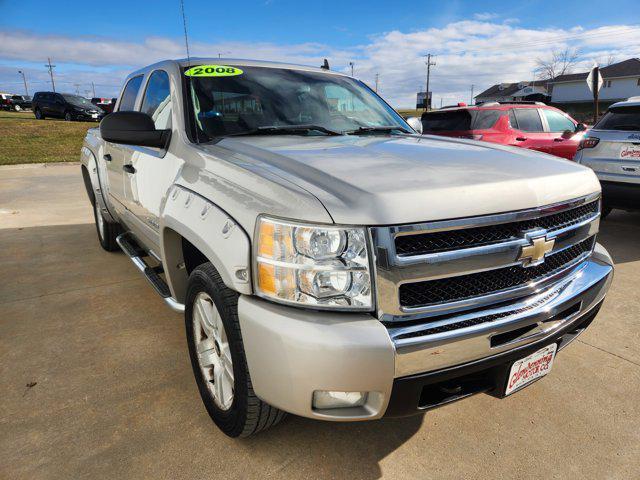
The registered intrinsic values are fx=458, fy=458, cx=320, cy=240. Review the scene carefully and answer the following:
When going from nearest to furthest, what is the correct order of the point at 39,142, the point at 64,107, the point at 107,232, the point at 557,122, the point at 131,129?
the point at 131,129
the point at 107,232
the point at 557,122
the point at 39,142
the point at 64,107

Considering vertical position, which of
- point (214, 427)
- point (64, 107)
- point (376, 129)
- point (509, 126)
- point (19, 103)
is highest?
point (19, 103)

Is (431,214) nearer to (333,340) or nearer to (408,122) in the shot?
(333,340)

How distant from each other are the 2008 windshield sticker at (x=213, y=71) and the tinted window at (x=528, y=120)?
19.8 feet

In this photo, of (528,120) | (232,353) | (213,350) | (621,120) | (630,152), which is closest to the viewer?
(232,353)

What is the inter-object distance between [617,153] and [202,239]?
497 cm

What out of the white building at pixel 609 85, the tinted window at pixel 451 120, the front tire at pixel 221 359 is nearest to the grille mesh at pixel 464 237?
the front tire at pixel 221 359

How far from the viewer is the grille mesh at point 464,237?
61.0 inches

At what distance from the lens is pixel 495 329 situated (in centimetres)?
166

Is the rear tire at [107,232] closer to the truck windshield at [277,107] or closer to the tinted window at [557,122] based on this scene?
the truck windshield at [277,107]

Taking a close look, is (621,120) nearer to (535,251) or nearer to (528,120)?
(528,120)

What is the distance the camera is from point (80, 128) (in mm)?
19594

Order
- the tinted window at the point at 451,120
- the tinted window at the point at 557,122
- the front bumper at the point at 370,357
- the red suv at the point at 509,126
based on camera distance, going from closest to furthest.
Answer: the front bumper at the point at 370,357
the red suv at the point at 509,126
the tinted window at the point at 451,120
the tinted window at the point at 557,122

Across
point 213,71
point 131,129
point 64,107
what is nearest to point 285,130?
point 213,71

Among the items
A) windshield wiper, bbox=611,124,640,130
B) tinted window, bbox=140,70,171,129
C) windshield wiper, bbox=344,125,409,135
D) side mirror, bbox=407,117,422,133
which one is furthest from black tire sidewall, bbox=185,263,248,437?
windshield wiper, bbox=611,124,640,130
